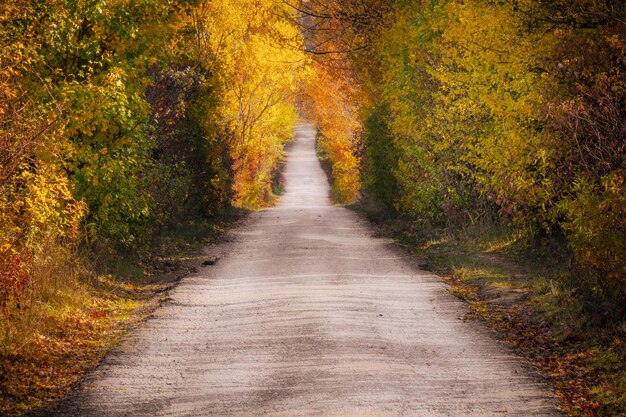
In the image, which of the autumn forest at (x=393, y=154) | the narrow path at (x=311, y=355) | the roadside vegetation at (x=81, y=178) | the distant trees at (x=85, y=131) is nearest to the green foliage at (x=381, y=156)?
the autumn forest at (x=393, y=154)

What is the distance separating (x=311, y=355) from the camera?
39.0ft

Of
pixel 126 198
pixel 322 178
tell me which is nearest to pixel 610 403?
pixel 126 198

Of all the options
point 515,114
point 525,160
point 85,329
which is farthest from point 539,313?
point 85,329

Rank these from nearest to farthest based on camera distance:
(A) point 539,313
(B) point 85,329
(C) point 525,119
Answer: (B) point 85,329 → (A) point 539,313 → (C) point 525,119

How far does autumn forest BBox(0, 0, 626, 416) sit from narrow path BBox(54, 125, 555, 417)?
25.8 inches

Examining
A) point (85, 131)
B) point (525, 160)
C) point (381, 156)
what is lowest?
point (381, 156)

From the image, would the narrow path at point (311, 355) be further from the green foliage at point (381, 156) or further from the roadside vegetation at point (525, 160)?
the green foliage at point (381, 156)

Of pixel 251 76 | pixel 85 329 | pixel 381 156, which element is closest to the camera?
pixel 85 329

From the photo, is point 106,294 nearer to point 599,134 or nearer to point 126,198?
point 126,198

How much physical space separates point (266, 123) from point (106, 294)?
3161 cm

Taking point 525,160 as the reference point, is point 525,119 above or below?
above

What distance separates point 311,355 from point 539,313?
4.34 meters

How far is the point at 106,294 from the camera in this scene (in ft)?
54.9

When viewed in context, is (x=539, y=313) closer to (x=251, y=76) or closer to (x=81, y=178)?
(x=81, y=178)
